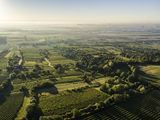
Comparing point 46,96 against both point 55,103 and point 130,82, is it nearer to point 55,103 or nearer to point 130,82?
point 55,103

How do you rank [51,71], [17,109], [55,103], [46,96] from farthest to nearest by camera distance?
[51,71], [46,96], [55,103], [17,109]

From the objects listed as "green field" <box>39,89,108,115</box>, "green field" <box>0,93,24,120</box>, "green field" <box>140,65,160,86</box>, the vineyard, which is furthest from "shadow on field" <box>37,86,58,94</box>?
A: "green field" <box>140,65,160,86</box>

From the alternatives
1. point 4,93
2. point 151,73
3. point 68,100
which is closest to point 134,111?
point 68,100

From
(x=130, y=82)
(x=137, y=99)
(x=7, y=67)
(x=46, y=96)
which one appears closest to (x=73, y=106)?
(x=46, y=96)

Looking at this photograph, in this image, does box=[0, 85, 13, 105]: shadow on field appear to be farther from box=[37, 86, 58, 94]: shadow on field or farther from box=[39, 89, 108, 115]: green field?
box=[39, 89, 108, 115]: green field

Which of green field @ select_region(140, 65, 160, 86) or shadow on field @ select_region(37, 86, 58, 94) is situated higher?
green field @ select_region(140, 65, 160, 86)

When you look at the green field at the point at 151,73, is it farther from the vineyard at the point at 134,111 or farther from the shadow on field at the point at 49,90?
the shadow on field at the point at 49,90

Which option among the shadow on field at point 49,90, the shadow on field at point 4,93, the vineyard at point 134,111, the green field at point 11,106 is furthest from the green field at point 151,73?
the shadow on field at point 4,93
